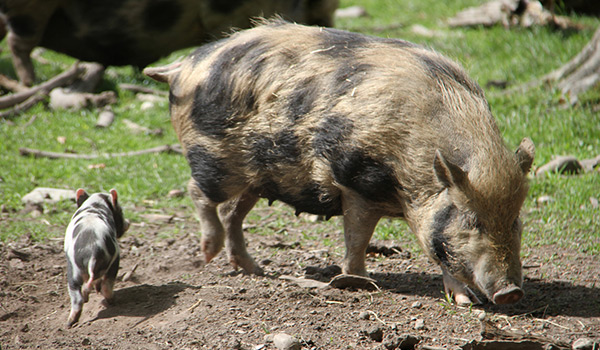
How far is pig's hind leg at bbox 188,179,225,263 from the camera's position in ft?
15.9

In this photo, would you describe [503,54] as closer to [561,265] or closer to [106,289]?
[561,265]

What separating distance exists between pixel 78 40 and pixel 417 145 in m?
5.40

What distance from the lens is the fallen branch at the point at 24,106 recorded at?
26.9ft

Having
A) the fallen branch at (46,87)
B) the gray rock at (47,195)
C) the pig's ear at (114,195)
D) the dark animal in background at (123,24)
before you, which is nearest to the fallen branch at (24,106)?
the fallen branch at (46,87)

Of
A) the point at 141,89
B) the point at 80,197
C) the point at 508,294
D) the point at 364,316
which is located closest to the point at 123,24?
the point at 141,89

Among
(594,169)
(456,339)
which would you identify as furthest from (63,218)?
(594,169)

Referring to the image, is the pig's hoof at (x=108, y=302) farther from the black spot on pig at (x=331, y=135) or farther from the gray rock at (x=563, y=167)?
the gray rock at (x=563, y=167)

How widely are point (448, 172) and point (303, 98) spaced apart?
1037 mm

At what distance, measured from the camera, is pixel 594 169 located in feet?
20.8

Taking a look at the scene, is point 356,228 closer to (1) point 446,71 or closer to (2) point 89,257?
(1) point 446,71

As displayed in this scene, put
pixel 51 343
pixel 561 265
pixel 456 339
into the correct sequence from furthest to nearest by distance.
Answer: pixel 561 265 → pixel 51 343 → pixel 456 339

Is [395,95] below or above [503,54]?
above

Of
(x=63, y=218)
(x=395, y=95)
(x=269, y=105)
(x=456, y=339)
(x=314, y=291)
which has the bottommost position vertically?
(x=63, y=218)

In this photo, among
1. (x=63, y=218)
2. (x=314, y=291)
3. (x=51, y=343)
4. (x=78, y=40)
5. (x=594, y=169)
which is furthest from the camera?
(x=78, y=40)
